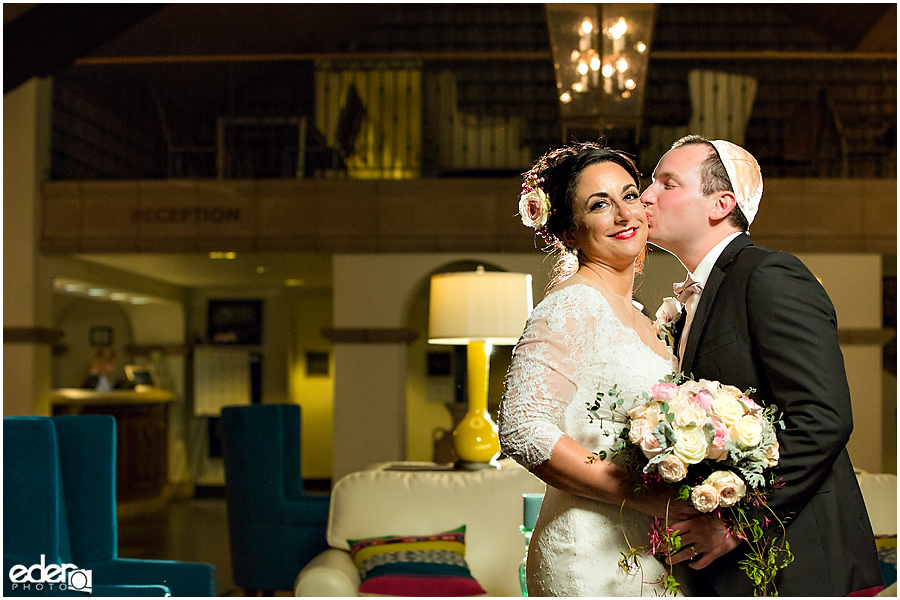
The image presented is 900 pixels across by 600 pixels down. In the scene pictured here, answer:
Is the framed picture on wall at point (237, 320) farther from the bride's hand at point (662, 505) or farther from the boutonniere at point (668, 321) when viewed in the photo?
the bride's hand at point (662, 505)

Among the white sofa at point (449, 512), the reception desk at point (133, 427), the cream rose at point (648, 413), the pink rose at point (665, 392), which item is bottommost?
the reception desk at point (133, 427)

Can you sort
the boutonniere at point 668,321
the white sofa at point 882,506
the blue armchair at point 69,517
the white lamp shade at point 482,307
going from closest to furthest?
the boutonniere at point 668,321 → the blue armchair at point 69,517 → the white sofa at point 882,506 → the white lamp shade at point 482,307

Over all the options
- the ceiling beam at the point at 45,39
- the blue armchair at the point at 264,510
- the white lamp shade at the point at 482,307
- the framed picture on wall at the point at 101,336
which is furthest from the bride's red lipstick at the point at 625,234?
the framed picture on wall at the point at 101,336

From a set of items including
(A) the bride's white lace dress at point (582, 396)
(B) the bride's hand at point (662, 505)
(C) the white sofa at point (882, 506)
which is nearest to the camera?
(B) the bride's hand at point (662, 505)

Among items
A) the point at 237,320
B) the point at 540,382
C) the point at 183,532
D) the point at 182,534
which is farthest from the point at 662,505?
the point at 237,320

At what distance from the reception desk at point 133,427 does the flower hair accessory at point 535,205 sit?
854 cm

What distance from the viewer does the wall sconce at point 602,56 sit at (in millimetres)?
4301

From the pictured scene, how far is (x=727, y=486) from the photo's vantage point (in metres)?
1.44

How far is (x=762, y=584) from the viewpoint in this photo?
5.32 ft

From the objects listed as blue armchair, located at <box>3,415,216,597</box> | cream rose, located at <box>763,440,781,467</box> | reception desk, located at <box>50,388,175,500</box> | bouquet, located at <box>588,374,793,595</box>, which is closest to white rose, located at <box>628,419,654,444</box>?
bouquet, located at <box>588,374,793,595</box>

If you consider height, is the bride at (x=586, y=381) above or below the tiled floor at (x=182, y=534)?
above

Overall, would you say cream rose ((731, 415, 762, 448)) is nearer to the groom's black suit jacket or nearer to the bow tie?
the groom's black suit jacket

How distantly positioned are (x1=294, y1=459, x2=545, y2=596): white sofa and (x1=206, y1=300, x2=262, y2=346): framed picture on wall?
27.5ft

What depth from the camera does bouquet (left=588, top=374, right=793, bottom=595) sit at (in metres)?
1.42
